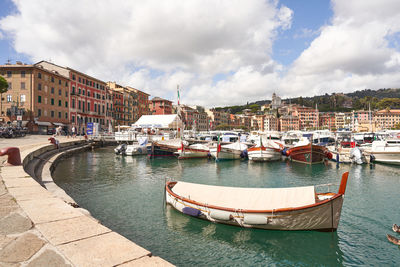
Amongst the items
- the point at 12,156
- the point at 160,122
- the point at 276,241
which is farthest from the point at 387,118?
the point at 12,156

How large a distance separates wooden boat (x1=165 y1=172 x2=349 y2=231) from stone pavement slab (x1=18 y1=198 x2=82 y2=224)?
495cm

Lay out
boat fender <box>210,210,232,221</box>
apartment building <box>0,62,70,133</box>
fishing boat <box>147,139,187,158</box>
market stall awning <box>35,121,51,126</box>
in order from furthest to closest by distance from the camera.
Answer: market stall awning <box>35,121,51,126</box>, apartment building <box>0,62,70,133</box>, fishing boat <box>147,139,187,158</box>, boat fender <box>210,210,232,221</box>

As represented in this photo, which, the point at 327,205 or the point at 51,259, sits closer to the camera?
the point at 51,259

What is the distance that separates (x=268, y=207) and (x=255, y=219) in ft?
2.57

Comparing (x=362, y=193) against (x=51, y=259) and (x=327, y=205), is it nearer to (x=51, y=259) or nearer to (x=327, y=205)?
(x=327, y=205)

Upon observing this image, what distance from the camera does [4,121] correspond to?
50625 mm

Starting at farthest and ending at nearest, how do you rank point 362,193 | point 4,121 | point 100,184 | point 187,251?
point 4,121, point 100,184, point 362,193, point 187,251

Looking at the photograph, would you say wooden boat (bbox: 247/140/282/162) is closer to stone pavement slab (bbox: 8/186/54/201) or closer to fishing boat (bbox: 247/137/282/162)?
fishing boat (bbox: 247/137/282/162)

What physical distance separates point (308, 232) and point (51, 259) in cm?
808

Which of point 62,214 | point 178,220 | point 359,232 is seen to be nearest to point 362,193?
point 359,232

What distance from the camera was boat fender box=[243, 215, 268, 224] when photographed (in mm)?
8602

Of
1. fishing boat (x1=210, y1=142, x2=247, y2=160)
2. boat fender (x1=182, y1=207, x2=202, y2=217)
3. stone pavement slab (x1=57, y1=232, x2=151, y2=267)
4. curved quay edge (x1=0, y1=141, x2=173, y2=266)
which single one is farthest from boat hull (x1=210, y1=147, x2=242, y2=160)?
stone pavement slab (x1=57, y1=232, x2=151, y2=267)

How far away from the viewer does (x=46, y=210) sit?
5609 millimetres

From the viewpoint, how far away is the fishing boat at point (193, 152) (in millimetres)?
31130
